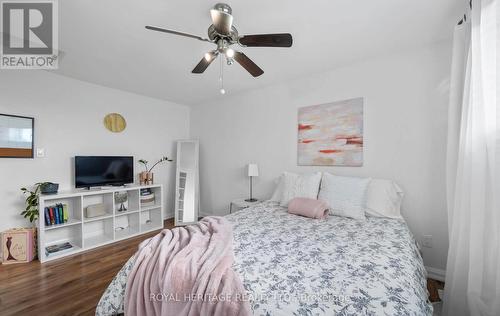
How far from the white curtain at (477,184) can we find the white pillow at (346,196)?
688 mm

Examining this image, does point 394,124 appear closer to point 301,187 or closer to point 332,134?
point 332,134

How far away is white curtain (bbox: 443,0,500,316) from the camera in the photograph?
120 cm

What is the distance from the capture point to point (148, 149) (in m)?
3.91

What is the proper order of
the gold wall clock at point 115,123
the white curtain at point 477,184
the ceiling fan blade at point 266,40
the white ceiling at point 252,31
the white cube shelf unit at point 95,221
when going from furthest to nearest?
the gold wall clock at point 115,123, the white cube shelf unit at point 95,221, the white ceiling at point 252,31, the ceiling fan blade at point 266,40, the white curtain at point 477,184

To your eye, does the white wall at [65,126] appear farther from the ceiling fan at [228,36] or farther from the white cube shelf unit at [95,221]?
the ceiling fan at [228,36]

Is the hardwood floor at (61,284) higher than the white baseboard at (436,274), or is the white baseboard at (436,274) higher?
the white baseboard at (436,274)

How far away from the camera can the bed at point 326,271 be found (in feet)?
2.97

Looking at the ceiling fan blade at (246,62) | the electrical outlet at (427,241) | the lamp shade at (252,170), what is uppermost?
the ceiling fan blade at (246,62)

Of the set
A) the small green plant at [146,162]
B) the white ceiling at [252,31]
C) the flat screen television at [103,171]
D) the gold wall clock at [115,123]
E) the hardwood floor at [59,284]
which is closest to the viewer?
the white ceiling at [252,31]

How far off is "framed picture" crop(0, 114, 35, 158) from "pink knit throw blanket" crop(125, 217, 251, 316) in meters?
2.52

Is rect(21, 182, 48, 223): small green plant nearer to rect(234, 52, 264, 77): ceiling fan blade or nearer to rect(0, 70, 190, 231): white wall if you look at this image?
rect(0, 70, 190, 231): white wall

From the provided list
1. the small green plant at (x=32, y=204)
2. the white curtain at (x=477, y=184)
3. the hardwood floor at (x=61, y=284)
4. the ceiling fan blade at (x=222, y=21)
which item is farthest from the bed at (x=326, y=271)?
the small green plant at (x=32, y=204)

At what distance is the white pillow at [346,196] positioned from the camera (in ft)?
6.98

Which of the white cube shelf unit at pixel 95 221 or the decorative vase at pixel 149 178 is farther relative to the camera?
the decorative vase at pixel 149 178
